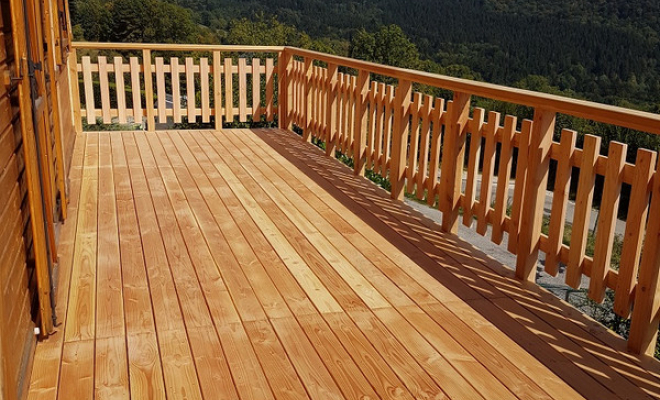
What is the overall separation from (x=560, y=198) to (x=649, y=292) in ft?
2.31

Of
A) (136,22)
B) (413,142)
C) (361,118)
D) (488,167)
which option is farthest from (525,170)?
(136,22)

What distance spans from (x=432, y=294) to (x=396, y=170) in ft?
6.42

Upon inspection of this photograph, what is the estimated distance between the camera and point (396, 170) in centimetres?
504

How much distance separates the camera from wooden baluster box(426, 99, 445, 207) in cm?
427

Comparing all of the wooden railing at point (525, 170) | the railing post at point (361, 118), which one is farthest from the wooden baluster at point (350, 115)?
the railing post at point (361, 118)

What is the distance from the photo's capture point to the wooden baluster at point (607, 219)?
2.71 metres

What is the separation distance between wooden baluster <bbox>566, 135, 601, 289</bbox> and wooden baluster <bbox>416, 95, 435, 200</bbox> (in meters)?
1.60

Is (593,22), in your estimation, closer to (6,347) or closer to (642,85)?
(642,85)

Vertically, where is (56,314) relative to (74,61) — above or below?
below

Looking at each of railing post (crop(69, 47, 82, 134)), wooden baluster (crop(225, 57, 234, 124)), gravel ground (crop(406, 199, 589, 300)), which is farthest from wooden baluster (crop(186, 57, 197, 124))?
gravel ground (crop(406, 199, 589, 300))

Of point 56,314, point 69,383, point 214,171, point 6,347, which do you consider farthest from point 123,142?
point 6,347

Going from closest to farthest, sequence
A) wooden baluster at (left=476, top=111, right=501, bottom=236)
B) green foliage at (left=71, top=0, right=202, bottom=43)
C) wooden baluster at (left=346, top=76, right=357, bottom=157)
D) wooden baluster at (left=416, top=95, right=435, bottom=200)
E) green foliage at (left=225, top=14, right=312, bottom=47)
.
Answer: wooden baluster at (left=476, top=111, right=501, bottom=236), wooden baluster at (left=416, top=95, right=435, bottom=200), wooden baluster at (left=346, top=76, right=357, bottom=157), green foliage at (left=71, top=0, right=202, bottom=43), green foliage at (left=225, top=14, right=312, bottom=47)

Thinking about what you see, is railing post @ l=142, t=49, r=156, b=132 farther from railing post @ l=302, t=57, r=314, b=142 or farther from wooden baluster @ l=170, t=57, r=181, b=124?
railing post @ l=302, t=57, r=314, b=142

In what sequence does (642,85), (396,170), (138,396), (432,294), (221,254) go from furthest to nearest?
(642,85)
(396,170)
(221,254)
(432,294)
(138,396)
